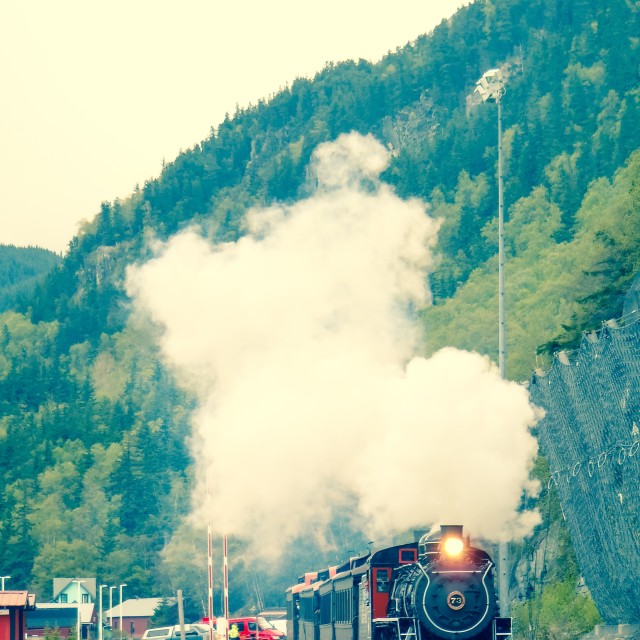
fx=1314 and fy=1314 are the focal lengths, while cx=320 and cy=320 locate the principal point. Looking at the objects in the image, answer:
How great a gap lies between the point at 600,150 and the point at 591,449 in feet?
438

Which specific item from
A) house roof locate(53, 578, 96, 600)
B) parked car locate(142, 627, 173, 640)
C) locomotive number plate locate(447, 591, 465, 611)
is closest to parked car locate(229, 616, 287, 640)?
parked car locate(142, 627, 173, 640)

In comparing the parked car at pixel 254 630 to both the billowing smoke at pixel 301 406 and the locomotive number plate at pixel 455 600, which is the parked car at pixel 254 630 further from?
the locomotive number plate at pixel 455 600

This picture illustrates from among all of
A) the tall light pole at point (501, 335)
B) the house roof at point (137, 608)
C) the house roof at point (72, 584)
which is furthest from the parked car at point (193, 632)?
the house roof at point (72, 584)

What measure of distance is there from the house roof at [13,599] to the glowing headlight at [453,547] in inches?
1323

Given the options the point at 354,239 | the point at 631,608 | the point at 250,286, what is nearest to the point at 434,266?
the point at 354,239

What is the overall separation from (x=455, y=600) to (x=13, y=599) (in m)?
35.0

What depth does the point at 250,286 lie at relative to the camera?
88125 mm

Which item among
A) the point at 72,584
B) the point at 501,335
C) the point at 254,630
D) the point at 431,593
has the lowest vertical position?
the point at 431,593

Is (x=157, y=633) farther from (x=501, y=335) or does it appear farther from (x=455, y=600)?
(x=455, y=600)

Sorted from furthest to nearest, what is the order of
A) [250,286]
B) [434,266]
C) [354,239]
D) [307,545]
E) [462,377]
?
[434,266] < [354,239] < [307,545] < [250,286] < [462,377]

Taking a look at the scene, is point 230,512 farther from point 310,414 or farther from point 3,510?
point 3,510

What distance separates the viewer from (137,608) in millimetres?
145750

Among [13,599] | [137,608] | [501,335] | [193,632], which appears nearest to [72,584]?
[137,608]

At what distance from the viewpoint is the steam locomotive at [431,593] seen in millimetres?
29797
